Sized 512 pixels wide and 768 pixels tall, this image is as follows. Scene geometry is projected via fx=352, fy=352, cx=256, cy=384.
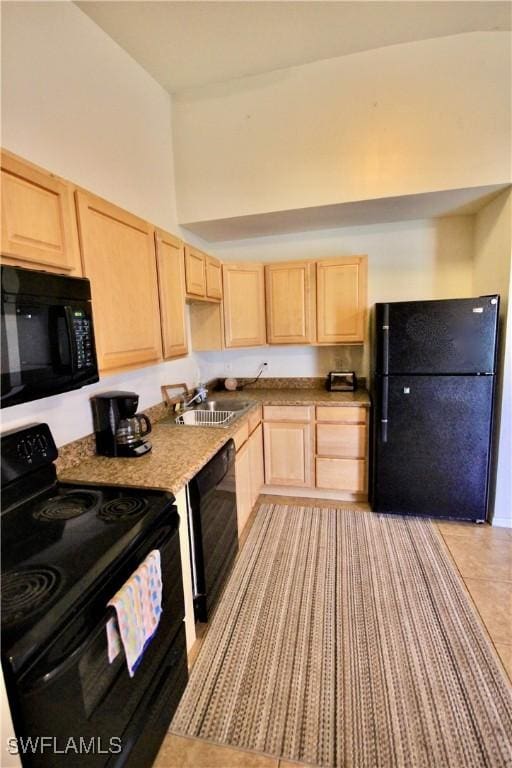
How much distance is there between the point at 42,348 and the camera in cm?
119

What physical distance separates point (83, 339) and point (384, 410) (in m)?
2.16

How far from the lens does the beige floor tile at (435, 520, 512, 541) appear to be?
2.52m

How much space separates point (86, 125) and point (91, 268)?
96 cm

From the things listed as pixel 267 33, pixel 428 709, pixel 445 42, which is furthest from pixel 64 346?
pixel 445 42

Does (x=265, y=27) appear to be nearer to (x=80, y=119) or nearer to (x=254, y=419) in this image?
(x=80, y=119)

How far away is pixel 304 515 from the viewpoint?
2.88 metres

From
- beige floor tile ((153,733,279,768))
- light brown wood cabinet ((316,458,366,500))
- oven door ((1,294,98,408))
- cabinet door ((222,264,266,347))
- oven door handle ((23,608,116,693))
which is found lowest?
beige floor tile ((153,733,279,768))

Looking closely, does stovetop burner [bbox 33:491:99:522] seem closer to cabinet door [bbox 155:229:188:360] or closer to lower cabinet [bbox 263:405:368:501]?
cabinet door [bbox 155:229:188:360]

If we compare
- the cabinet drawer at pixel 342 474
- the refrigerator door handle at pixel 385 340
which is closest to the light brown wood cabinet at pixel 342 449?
the cabinet drawer at pixel 342 474

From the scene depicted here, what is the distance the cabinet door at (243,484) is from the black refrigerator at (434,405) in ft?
3.34

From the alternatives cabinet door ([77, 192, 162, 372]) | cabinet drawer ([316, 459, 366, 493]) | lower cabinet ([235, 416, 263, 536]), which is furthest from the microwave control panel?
cabinet drawer ([316, 459, 366, 493])

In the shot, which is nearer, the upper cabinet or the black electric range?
the black electric range

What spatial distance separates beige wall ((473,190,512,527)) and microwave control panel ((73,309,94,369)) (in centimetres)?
261

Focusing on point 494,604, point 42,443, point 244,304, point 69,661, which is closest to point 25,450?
point 42,443
